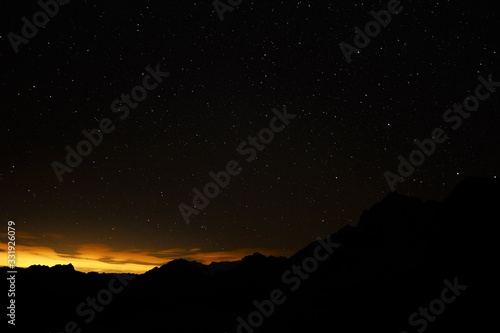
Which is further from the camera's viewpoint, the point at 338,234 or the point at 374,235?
the point at 338,234

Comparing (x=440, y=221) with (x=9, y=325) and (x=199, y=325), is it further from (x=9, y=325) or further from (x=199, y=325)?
(x=9, y=325)

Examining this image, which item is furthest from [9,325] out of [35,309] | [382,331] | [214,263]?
[214,263]

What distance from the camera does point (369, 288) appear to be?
89.5ft

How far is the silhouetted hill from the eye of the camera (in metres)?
21.6

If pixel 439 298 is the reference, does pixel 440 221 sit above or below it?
above

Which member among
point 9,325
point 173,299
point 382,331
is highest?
point 9,325

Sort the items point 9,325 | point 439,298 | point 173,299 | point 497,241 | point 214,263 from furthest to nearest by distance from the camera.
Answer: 1. point 214,263
2. point 173,299
3. point 9,325
4. point 497,241
5. point 439,298

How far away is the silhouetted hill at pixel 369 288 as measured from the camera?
21.6 meters

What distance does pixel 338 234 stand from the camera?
1736 inches

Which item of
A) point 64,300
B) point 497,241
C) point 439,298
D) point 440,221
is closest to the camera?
point 439,298

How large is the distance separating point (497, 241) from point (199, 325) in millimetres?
35917

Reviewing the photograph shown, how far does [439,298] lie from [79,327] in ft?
139

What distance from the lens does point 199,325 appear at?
1873 inches

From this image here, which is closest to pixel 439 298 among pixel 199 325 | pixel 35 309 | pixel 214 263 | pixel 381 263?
pixel 381 263
